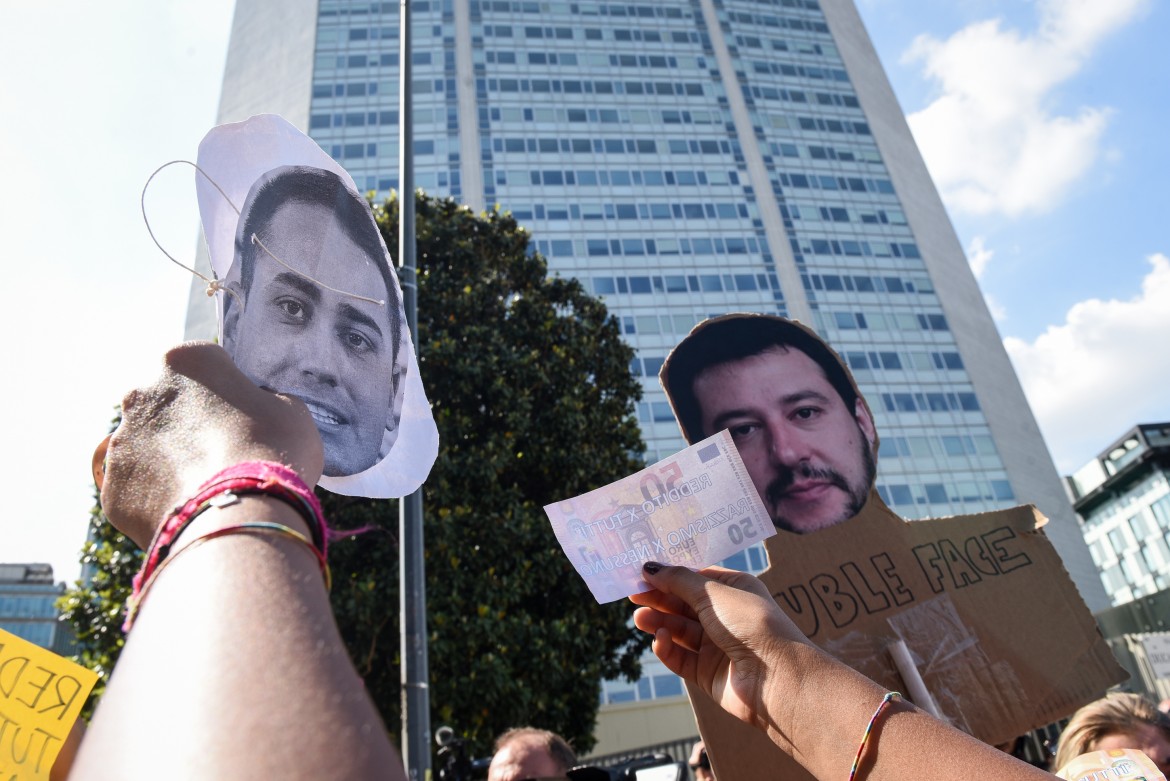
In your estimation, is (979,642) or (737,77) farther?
→ (737,77)

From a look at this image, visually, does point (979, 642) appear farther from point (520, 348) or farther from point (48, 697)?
point (520, 348)

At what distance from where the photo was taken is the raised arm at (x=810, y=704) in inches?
39.9

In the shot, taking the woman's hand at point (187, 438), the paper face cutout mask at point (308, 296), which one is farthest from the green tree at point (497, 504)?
the woman's hand at point (187, 438)

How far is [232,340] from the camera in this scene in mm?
1518

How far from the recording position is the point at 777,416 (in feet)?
7.74

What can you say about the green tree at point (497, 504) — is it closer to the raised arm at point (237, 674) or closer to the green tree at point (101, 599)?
the green tree at point (101, 599)

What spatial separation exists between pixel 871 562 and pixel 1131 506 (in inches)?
2945

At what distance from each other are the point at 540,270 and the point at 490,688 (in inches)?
241

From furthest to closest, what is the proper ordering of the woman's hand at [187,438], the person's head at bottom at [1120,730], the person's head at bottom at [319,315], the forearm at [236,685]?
the person's head at bottom at [1120,730], the person's head at bottom at [319,315], the woman's hand at [187,438], the forearm at [236,685]

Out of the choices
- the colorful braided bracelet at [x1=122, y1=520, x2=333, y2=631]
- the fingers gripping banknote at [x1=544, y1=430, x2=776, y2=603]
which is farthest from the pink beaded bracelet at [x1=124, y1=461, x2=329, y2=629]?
the fingers gripping banknote at [x1=544, y1=430, x2=776, y2=603]

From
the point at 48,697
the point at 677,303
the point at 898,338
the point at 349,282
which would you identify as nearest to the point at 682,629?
the point at 349,282

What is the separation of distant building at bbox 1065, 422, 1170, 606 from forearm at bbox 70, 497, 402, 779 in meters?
63.6

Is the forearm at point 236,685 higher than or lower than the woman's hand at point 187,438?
lower

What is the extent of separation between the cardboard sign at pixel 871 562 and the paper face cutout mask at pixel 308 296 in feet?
3.10
